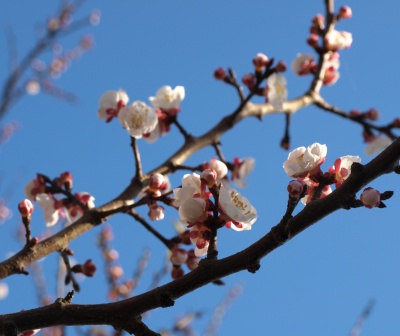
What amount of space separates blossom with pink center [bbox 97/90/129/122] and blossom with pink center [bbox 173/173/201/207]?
1258 millimetres

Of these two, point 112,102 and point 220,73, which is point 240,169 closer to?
point 220,73

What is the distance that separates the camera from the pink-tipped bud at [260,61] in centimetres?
344

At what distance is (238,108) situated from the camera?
3.45 m

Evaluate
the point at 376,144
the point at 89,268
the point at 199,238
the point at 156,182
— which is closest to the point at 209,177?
the point at 199,238

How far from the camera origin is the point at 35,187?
287 centimetres

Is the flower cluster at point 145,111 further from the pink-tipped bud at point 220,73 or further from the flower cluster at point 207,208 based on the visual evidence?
the flower cluster at point 207,208

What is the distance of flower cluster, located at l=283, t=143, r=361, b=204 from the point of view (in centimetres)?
189

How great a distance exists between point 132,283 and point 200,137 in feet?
8.70

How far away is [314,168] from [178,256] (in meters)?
0.95

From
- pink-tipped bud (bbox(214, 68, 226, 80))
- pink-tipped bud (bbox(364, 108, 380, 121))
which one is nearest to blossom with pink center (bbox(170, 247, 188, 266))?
pink-tipped bud (bbox(214, 68, 226, 80))

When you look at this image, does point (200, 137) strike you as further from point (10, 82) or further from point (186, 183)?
point (10, 82)

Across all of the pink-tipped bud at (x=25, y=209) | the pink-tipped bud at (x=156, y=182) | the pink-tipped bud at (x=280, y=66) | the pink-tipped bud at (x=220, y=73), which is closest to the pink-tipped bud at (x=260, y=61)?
the pink-tipped bud at (x=280, y=66)

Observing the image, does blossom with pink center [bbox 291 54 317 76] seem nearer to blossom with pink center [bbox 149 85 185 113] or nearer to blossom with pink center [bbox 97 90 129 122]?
blossom with pink center [bbox 149 85 185 113]

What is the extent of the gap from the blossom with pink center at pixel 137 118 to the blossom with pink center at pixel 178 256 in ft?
2.20
